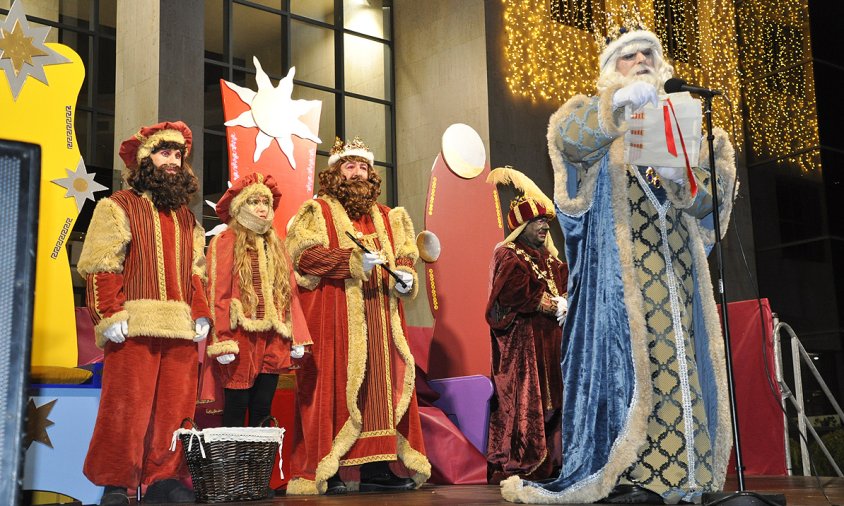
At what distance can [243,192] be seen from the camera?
479 centimetres

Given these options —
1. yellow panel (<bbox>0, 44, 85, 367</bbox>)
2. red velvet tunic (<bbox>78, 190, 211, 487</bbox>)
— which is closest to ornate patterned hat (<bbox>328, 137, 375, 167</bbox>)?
red velvet tunic (<bbox>78, 190, 211, 487</bbox>)

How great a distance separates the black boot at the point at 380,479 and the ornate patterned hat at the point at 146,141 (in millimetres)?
1985

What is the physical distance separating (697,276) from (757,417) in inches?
138

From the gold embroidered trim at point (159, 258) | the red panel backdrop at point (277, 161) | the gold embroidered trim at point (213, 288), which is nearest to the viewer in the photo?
the gold embroidered trim at point (159, 258)

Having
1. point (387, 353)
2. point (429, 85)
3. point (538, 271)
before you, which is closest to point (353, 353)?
point (387, 353)

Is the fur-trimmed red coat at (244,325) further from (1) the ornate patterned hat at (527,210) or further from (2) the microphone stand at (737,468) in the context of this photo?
(2) the microphone stand at (737,468)

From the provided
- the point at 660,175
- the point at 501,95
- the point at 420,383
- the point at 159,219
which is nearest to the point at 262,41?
the point at 501,95

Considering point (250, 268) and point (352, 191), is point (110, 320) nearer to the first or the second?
point (250, 268)

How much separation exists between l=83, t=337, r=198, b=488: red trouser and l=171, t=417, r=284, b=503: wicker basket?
16 cm

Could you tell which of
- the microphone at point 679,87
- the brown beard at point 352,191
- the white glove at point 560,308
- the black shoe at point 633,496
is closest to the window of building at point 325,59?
the white glove at point 560,308

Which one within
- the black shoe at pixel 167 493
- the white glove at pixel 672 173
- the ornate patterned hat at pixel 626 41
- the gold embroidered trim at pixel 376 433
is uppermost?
the ornate patterned hat at pixel 626 41

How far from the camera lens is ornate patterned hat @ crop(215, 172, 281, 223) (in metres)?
4.77

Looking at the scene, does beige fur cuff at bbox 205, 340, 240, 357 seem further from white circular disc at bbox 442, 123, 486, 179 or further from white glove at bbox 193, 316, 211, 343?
white circular disc at bbox 442, 123, 486, 179

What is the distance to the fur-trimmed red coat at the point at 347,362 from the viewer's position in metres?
4.80
